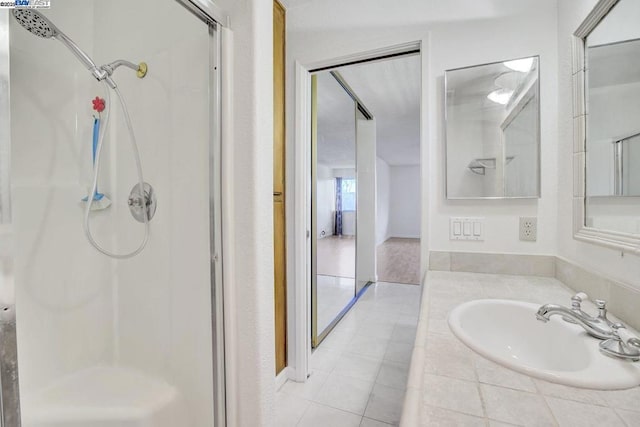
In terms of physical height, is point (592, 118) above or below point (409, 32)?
below

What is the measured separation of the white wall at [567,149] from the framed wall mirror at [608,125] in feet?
0.17

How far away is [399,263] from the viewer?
16.5ft

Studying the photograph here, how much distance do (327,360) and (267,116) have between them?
1.72m

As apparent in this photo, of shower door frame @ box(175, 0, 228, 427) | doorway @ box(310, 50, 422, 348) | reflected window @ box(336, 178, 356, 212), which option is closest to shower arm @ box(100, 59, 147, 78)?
shower door frame @ box(175, 0, 228, 427)

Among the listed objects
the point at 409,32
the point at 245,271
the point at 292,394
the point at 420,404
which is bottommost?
the point at 292,394

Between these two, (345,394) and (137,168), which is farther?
(345,394)

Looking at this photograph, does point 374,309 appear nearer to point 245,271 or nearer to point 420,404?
point 245,271

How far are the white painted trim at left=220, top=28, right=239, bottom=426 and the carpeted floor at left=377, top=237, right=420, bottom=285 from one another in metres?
3.20

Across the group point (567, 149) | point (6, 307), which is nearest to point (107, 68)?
point (6, 307)

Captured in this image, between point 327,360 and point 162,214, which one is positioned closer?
point 162,214

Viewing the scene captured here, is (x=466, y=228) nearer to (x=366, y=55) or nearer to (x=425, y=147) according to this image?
(x=425, y=147)

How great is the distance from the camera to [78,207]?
1.44m

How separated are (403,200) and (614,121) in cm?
805

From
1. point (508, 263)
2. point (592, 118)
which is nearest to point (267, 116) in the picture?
point (592, 118)
